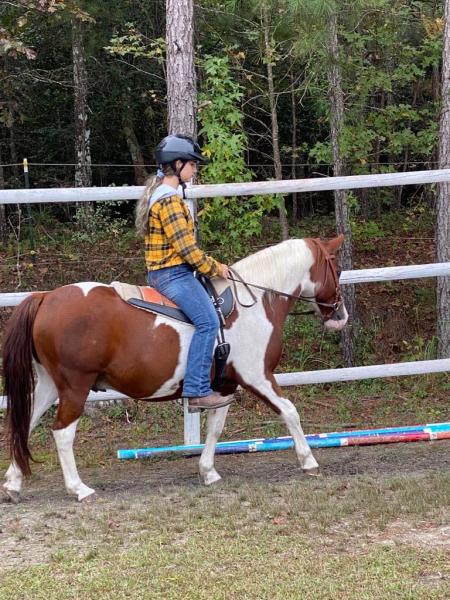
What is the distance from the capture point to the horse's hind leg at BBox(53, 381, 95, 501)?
17.1 feet

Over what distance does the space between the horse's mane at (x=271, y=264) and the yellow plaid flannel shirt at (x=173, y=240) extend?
0.36m

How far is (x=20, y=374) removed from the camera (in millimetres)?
5211

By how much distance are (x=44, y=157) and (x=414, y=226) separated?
7.37 metres

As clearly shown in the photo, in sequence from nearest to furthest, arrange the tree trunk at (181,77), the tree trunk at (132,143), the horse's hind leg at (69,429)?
the horse's hind leg at (69,429) → the tree trunk at (181,77) → the tree trunk at (132,143)

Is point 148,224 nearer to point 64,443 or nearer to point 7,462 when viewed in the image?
point 64,443

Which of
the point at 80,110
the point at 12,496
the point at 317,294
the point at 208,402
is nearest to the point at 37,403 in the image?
the point at 12,496

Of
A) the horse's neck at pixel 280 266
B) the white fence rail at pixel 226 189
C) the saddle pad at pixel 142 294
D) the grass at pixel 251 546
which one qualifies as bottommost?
the grass at pixel 251 546

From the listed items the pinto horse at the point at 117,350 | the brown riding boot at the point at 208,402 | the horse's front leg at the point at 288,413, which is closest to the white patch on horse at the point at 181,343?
the pinto horse at the point at 117,350

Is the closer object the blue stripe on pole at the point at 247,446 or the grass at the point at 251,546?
the grass at the point at 251,546

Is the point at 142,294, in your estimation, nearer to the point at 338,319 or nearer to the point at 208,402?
the point at 208,402

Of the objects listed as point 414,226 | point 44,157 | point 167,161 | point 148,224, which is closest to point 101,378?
point 148,224

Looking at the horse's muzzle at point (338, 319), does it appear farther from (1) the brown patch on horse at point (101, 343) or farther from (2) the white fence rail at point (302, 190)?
(1) the brown patch on horse at point (101, 343)

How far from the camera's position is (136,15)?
1533 cm

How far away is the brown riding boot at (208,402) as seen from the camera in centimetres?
543
